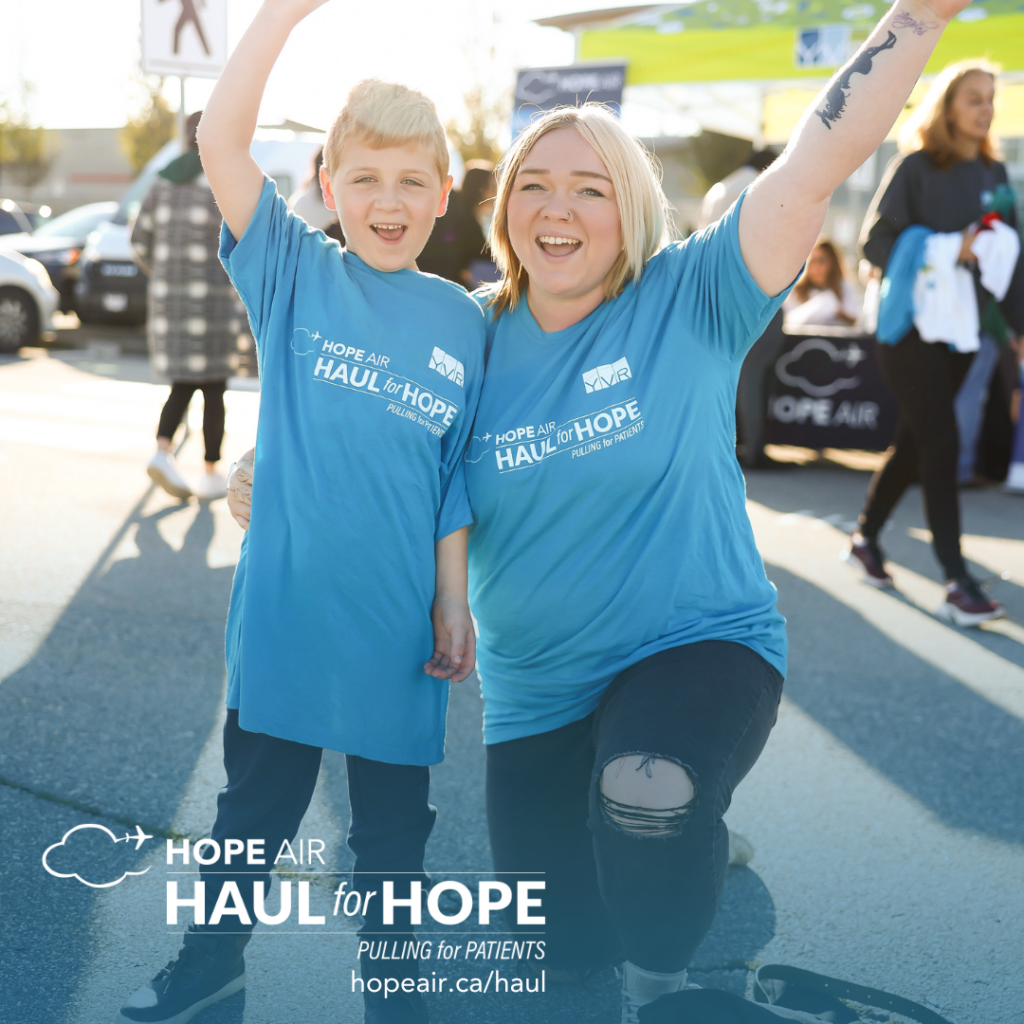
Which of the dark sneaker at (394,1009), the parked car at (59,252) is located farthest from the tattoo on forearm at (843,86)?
the parked car at (59,252)

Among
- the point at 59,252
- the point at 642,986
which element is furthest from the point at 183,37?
the point at 59,252

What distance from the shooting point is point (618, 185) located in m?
2.20

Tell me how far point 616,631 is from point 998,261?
11.9 feet

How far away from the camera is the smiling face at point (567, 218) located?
2.20 metres

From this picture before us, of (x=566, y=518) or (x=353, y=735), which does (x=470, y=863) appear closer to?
(x=353, y=735)

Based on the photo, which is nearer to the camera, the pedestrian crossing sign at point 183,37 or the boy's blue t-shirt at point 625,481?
the boy's blue t-shirt at point 625,481

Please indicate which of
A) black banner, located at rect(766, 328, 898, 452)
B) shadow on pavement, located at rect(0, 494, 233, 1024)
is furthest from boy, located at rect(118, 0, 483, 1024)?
black banner, located at rect(766, 328, 898, 452)

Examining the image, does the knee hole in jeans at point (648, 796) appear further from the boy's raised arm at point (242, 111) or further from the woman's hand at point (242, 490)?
the boy's raised arm at point (242, 111)

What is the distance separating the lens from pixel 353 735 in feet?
6.61

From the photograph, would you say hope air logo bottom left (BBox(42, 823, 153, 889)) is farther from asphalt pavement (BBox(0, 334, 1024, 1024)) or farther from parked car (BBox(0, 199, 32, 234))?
parked car (BBox(0, 199, 32, 234))

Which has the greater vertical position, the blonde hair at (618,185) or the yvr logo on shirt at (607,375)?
the blonde hair at (618,185)

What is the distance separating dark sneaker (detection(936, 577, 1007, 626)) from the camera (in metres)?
4.67

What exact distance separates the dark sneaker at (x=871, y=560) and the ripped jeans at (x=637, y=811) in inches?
129

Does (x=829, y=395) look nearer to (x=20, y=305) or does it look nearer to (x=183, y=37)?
(x=183, y=37)
